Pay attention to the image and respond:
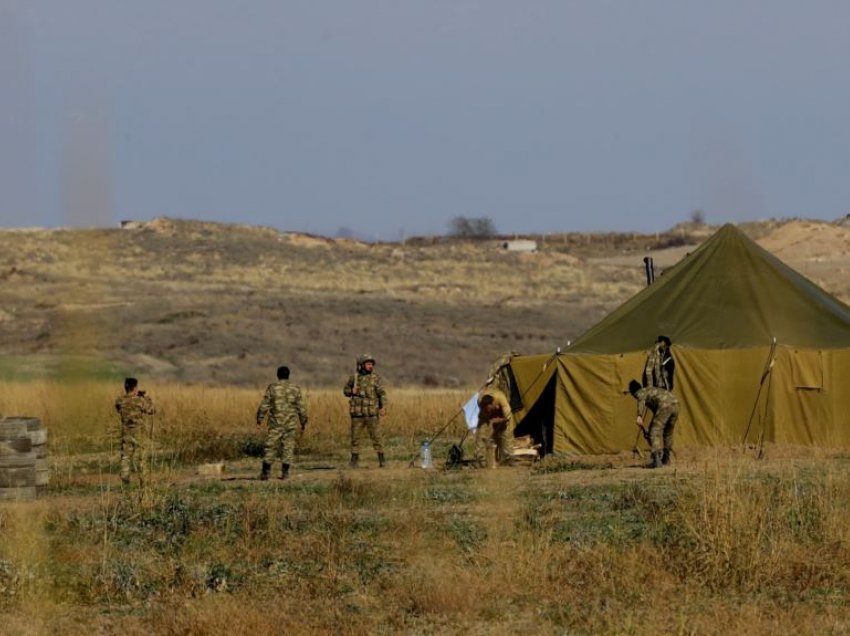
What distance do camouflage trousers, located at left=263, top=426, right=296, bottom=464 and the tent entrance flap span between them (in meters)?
4.46

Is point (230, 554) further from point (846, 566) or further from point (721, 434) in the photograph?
point (721, 434)

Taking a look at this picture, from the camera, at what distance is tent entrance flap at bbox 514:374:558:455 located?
2378 centimetres

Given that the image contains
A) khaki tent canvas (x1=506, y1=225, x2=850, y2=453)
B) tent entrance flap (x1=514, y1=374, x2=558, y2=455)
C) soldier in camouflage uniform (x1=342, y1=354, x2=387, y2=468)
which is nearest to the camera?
soldier in camouflage uniform (x1=342, y1=354, x2=387, y2=468)

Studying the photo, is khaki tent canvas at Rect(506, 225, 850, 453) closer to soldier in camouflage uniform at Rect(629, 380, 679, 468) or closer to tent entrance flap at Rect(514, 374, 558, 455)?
tent entrance flap at Rect(514, 374, 558, 455)

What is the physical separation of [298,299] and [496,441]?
130ft

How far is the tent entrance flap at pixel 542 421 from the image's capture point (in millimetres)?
23781

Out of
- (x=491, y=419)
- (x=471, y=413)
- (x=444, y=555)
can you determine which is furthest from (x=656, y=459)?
(x=444, y=555)

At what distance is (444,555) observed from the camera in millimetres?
13781

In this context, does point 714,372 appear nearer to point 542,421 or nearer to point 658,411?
point 542,421

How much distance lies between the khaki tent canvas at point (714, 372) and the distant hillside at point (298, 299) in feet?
51.9

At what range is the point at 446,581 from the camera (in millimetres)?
12172

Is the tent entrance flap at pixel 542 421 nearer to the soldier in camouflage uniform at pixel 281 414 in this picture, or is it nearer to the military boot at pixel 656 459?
the military boot at pixel 656 459

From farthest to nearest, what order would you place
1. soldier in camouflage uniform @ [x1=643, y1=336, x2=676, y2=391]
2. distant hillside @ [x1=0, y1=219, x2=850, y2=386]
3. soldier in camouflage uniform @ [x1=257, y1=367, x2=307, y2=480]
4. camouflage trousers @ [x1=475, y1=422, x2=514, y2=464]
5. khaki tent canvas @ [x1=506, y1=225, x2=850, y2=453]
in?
distant hillside @ [x1=0, y1=219, x2=850, y2=386], khaki tent canvas @ [x1=506, y1=225, x2=850, y2=453], camouflage trousers @ [x1=475, y1=422, x2=514, y2=464], soldier in camouflage uniform @ [x1=643, y1=336, x2=676, y2=391], soldier in camouflage uniform @ [x1=257, y1=367, x2=307, y2=480]

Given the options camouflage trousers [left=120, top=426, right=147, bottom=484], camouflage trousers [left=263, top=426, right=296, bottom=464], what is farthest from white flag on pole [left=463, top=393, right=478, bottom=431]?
camouflage trousers [left=120, top=426, right=147, bottom=484]
